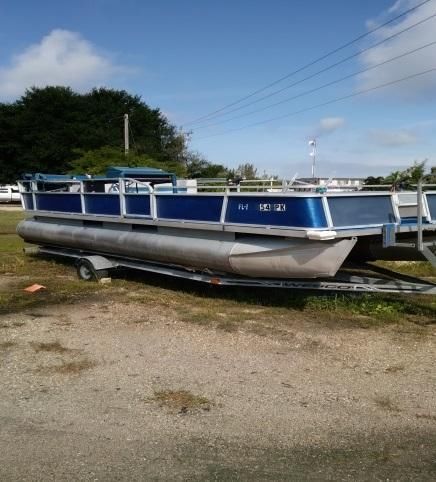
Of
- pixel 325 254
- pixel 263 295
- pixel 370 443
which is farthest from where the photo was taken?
pixel 263 295

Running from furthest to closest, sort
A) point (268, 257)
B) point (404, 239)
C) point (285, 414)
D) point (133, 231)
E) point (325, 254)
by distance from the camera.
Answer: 1. point (133, 231)
2. point (404, 239)
3. point (268, 257)
4. point (325, 254)
5. point (285, 414)

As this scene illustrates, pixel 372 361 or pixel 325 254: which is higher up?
pixel 325 254

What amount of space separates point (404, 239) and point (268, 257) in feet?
6.38

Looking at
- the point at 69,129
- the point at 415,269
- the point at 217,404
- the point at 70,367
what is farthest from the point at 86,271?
the point at 69,129

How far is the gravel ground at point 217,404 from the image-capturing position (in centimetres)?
359

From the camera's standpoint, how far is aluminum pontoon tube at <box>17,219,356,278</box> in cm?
670

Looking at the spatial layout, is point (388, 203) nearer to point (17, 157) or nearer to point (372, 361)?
point (372, 361)

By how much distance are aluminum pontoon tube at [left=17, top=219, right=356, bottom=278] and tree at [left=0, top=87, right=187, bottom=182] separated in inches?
1607

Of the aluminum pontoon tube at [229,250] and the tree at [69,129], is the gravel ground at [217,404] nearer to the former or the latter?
the aluminum pontoon tube at [229,250]

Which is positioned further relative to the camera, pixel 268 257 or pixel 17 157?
pixel 17 157

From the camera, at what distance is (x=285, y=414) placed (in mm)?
4328

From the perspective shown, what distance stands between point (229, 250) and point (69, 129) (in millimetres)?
47776

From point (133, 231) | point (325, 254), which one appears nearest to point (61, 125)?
point (133, 231)

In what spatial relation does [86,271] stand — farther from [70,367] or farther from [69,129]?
[69,129]
